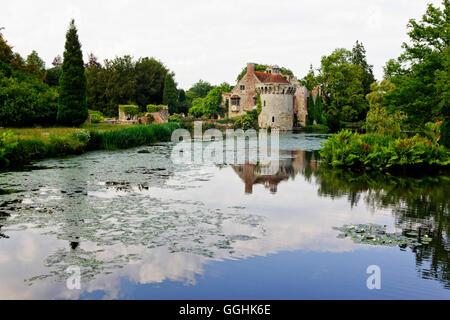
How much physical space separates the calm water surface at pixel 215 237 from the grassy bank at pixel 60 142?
10.1ft

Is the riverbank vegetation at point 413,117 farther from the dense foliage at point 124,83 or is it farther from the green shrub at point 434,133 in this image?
the dense foliage at point 124,83

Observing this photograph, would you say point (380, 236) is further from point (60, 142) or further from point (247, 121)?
point (247, 121)

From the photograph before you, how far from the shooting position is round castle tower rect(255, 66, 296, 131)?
5522 centimetres

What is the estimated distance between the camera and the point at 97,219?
30.2 feet

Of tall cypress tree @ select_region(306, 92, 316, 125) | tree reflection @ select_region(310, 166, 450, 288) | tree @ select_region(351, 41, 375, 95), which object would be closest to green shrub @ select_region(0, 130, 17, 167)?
tree reflection @ select_region(310, 166, 450, 288)

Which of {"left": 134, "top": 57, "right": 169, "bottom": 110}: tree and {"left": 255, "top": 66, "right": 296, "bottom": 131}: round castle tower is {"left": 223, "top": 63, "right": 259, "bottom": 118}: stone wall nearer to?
{"left": 255, "top": 66, "right": 296, "bottom": 131}: round castle tower

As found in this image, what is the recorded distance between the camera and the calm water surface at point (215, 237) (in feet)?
19.1

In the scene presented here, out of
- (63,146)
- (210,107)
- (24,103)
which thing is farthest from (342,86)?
(63,146)

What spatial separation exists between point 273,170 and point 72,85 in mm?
19337

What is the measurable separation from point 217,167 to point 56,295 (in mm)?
13541

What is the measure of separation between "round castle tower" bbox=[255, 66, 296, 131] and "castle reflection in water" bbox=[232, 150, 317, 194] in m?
32.3

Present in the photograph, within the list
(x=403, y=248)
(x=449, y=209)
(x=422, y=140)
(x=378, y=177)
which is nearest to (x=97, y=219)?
(x=403, y=248)

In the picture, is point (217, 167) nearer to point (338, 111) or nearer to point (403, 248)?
point (403, 248)
